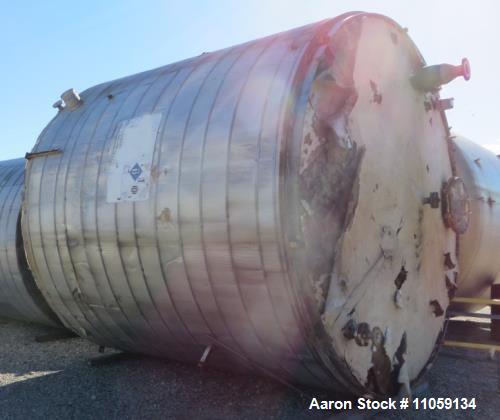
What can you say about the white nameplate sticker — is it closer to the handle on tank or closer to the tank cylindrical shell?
the handle on tank

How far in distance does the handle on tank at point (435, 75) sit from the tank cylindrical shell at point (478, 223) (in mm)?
1348

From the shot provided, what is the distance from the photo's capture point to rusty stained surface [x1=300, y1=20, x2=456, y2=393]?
336 cm

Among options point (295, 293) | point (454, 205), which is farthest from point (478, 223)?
point (295, 293)

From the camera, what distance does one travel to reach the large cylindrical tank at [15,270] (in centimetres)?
620

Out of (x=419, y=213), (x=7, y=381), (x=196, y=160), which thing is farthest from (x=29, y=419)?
(x=419, y=213)

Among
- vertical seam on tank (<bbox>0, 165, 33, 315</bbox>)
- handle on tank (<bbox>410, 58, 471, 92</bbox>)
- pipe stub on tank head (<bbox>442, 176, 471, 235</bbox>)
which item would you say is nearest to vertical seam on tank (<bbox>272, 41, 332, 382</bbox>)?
handle on tank (<bbox>410, 58, 471, 92</bbox>)

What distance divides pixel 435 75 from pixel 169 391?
13.5 ft

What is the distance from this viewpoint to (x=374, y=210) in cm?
388

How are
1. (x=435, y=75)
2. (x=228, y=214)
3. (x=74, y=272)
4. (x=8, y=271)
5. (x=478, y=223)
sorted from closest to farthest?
1. (x=228, y=214)
2. (x=74, y=272)
3. (x=435, y=75)
4. (x=478, y=223)
5. (x=8, y=271)

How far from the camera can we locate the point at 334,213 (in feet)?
11.3

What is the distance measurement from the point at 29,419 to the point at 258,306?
2.54 metres

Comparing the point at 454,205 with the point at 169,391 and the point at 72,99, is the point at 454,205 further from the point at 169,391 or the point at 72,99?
the point at 72,99

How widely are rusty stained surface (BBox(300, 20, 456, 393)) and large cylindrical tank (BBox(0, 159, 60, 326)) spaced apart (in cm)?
456

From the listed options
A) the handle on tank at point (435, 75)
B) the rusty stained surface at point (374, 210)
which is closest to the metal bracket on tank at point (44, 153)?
the rusty stained surface at point (374, 210)
